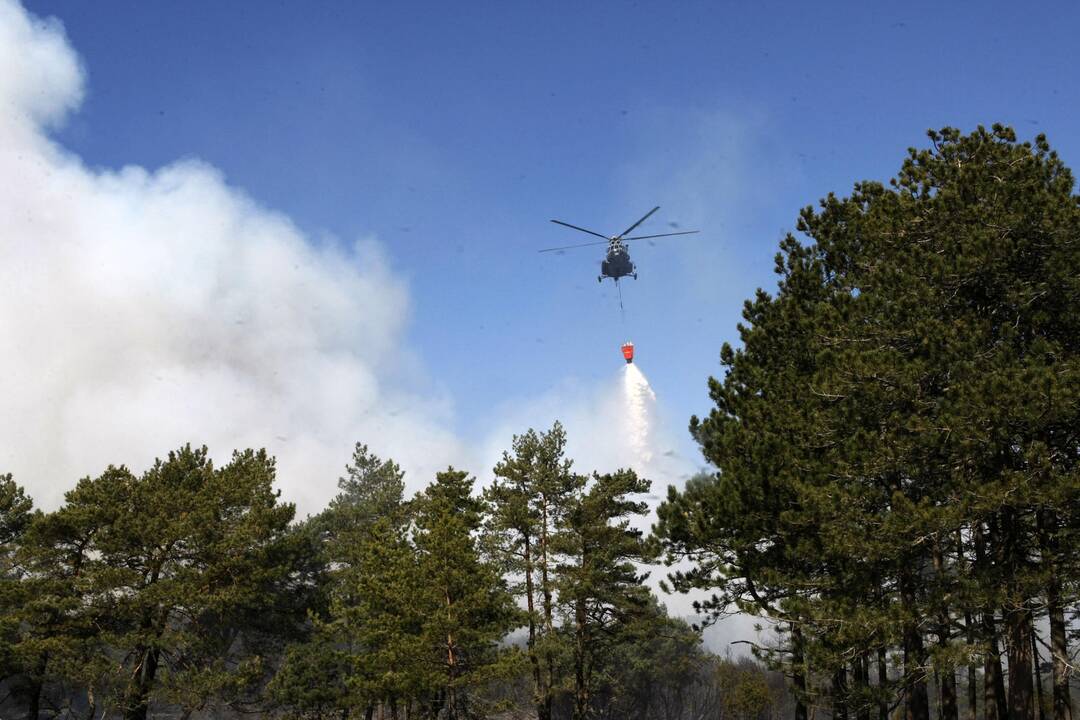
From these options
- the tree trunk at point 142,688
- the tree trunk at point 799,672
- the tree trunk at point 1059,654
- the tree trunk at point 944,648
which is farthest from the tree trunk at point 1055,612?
the tree trunk at point 142,688

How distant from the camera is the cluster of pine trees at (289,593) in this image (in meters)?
28.8

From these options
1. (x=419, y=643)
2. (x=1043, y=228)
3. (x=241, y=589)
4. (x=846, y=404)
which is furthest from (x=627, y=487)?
(x=1043, y=228)

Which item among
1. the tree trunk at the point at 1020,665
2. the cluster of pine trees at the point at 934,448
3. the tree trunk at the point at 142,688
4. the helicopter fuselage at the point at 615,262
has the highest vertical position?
the helicopter fuselage at the point at 615,262

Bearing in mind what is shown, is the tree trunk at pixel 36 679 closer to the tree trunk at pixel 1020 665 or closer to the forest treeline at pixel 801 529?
the forest treeline at pixel 801 529

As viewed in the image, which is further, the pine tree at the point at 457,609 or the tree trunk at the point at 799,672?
the pine tree at the point at 457,609

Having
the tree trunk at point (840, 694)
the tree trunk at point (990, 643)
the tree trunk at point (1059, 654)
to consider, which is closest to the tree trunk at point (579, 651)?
the tree trunk at point (840, 694)

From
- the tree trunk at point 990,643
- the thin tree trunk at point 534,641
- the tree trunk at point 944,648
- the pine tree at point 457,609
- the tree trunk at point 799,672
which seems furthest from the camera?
the thin tree trunk at point 534,641

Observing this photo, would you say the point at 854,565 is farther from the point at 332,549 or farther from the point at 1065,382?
the point at 332,549

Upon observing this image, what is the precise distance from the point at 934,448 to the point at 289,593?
30439mm

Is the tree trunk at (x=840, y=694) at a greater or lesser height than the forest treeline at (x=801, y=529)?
lesser

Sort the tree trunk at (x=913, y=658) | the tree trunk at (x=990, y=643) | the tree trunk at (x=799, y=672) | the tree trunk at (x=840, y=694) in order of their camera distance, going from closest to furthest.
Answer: the tree trunk at (x=990, y=643), the tree trunk at (x=913, y=658), the tree trunk at (x=840, y=694), the tree trunk at (x=799, y=672)

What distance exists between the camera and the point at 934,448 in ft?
49.9

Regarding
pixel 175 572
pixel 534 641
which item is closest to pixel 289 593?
pixel 175 572

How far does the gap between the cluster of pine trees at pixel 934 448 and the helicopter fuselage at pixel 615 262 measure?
26685 mm
